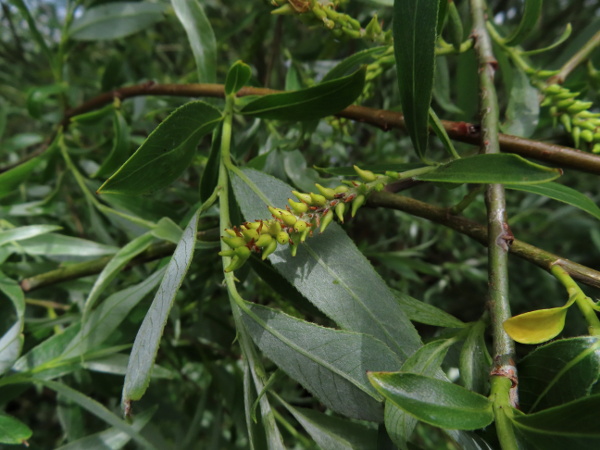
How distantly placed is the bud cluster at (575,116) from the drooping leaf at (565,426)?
0.35 meters

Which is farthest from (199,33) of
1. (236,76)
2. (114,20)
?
(114,20)

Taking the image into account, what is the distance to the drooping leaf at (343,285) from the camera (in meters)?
0.43

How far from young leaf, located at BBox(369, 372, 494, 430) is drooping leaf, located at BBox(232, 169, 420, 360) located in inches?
2.4

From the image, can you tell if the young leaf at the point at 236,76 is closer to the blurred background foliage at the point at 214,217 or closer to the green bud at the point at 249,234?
the blurred background foliage at the point at 214,217

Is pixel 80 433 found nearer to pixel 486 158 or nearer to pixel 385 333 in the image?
pixel 385 333

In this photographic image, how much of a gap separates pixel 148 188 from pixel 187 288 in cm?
38

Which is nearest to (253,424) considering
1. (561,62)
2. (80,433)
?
(80,433)

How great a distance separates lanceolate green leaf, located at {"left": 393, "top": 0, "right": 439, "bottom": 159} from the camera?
424 mm

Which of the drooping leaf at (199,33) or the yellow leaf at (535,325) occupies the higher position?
the drooping leaf at (199,33)

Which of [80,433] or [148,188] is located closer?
[148,188]

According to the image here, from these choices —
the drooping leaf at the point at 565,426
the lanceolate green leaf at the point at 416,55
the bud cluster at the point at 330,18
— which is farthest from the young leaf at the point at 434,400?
the bud cluster at the point at 330,18

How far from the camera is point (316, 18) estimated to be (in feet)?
1.69

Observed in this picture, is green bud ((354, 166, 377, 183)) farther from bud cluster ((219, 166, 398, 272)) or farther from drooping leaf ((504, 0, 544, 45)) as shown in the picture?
drooping leaf ((504, 0, 544, 45))

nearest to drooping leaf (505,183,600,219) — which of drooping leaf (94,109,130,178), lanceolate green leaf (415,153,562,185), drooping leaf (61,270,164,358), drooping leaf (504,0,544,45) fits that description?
lanceolate green leaf (415,153,562,185)
